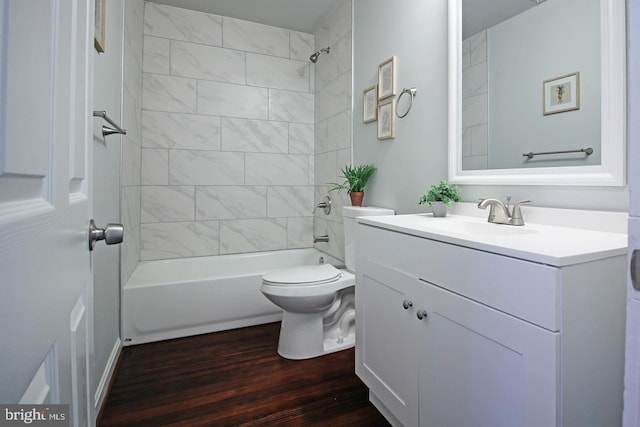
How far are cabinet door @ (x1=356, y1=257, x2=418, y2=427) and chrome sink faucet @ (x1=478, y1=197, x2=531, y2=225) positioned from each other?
17.1 inches

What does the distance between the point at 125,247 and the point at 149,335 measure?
61 centimetres

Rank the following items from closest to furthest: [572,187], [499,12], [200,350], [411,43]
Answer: [572,187] → [499,12] → [411,43] → [200,350]

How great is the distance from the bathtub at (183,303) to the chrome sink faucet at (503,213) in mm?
1594

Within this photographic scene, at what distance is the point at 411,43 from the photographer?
1926mm

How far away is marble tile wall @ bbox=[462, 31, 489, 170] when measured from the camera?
4.96 feet

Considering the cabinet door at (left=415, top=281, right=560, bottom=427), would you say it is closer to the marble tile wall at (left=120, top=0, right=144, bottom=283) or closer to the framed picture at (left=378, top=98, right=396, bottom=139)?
the framed picture at (left=378, top=98, right=396, bottom=139)

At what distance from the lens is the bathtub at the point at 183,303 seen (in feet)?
7.13

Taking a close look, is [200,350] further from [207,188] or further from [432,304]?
[432,304]

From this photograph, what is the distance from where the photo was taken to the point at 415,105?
1.91 metres

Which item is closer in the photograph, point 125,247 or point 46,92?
point 46,92

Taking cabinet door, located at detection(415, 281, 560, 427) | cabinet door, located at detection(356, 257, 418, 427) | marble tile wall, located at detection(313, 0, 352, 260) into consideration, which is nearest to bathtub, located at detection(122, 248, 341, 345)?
marble tile wall, located at detection(313, 0, 352, 260)

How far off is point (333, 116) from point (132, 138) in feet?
5.22

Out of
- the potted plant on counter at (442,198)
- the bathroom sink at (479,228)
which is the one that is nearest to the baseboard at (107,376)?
the bathroom sink at (479,228)

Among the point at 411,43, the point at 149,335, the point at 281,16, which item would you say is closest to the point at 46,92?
the point at 411,43
